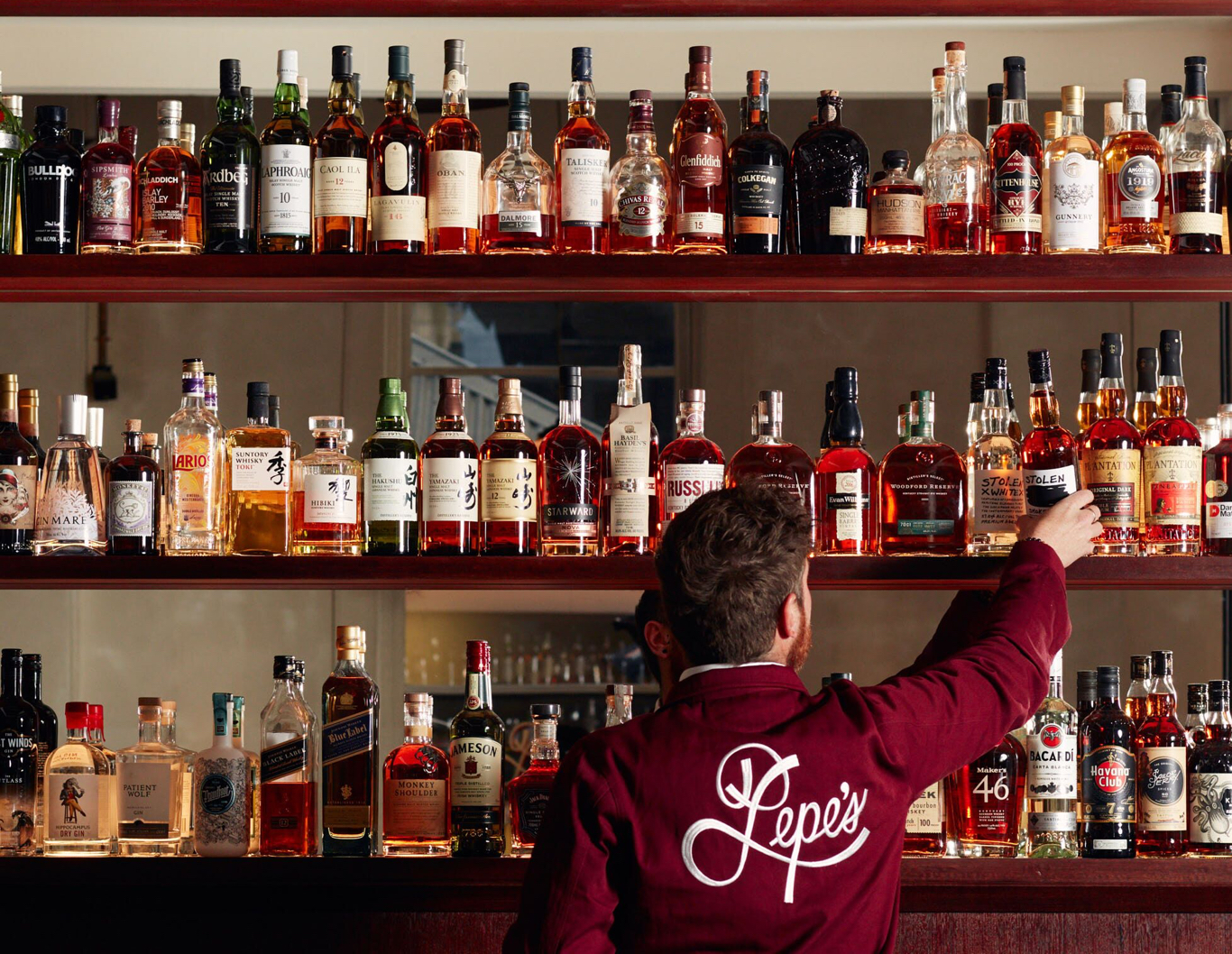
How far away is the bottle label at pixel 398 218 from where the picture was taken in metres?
1.71

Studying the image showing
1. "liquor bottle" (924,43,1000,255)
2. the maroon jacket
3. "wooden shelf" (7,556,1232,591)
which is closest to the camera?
the maroon jacket

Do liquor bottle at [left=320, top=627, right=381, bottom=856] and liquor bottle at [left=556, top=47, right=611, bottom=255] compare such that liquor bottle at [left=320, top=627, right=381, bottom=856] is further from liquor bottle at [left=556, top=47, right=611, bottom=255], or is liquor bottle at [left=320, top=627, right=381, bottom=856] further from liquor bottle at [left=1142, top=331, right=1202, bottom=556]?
liquor bottle at [left=1142, top=331, right=1202, bottom=556]

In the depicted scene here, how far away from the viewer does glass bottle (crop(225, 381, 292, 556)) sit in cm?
171

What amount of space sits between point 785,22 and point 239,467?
130 centimetres

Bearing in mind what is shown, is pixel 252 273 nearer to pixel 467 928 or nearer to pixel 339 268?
pixel 339 268

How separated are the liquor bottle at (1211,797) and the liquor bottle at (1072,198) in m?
0.58

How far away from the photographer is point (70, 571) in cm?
167

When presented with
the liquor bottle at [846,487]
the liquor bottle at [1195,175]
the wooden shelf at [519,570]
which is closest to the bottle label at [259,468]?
the wooden shelf at [519,570]

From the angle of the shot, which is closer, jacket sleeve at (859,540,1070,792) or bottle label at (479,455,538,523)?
jacket sleeve at (859,540,1070,792)

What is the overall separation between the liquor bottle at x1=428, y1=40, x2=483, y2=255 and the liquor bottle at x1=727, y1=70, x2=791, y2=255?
12.8 inches

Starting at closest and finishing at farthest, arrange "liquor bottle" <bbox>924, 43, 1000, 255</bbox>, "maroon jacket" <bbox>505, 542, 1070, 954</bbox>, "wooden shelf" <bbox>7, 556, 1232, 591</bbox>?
1. "maroon jacket" <bbox>505, 542, 1070, 954</bbox>
2. "wooden shelf" <bbox>7, 556, 1232, 591</bbox>
3. "liquor bottle" <bbox>924, 43, 1000, 255</bbox>

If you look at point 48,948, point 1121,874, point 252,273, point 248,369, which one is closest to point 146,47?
point 252,273

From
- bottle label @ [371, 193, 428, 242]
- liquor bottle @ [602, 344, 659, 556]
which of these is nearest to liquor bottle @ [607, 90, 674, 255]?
liquor bottle @ [602, 344, 659, 556]

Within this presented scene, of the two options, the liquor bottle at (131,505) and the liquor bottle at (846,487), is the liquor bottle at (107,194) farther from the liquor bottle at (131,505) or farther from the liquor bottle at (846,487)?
the liquor bottle at (846,487)
